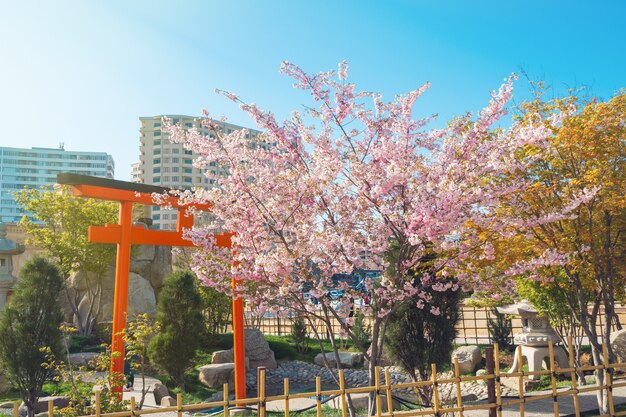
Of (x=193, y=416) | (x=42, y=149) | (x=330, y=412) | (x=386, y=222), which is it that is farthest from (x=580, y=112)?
(x=42, y=149)

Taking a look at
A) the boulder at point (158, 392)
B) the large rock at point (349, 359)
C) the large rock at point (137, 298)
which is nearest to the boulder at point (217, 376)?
the boulder at point (158, 392)

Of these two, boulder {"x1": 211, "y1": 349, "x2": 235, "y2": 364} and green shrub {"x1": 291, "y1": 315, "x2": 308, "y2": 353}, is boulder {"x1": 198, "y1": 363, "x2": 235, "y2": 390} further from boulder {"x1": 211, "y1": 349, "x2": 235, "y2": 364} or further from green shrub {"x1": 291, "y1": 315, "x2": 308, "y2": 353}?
green shrub {"x1": 291, "y1": 315, "x2": 308, "y2": 353}

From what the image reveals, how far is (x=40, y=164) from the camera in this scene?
125000 mm

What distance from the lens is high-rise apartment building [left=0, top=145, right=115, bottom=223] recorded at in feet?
403

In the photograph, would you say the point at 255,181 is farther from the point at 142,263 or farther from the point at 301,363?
the point at 142,263

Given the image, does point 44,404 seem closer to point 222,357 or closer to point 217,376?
point 217,376

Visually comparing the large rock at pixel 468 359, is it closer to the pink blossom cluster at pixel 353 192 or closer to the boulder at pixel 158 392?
the boulder at pixel 158 392

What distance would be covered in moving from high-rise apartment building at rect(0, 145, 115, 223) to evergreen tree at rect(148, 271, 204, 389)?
115 meters

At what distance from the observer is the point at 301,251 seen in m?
6.87

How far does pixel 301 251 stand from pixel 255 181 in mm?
1301

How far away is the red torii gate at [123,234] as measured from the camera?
10.8m

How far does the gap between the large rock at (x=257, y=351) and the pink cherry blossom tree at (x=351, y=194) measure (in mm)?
11695

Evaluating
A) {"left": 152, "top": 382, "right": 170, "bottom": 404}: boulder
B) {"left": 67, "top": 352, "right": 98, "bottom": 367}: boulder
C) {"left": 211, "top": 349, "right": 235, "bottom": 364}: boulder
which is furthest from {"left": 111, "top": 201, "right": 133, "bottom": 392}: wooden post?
{"left": 211, "top": 349, "right": 235, "bottom": 364}: boulder

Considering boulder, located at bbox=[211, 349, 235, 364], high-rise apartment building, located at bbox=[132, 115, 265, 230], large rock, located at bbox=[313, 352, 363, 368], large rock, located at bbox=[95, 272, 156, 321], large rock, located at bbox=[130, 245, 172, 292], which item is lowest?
large rock, located at bbox=[313, 352, 363, 368]
